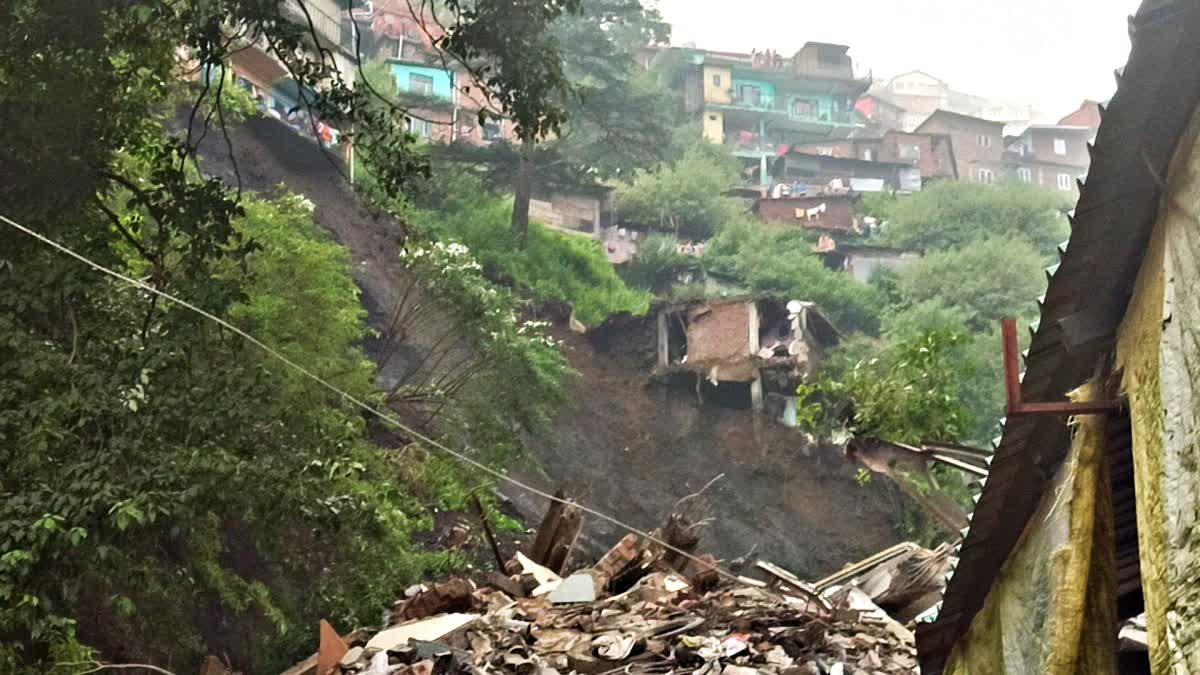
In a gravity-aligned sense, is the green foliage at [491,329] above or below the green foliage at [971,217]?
below

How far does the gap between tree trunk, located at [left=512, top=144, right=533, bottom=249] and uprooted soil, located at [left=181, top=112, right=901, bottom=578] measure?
9.64 ft

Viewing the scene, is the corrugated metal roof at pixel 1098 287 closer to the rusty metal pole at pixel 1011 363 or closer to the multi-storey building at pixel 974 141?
the rusty metal pole at pixel 1011 363

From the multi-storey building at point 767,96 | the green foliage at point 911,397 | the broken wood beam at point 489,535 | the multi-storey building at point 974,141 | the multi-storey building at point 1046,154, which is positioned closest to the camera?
the broken wood beam at point 489,535

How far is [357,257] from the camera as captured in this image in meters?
26.4

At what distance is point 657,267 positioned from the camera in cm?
3484

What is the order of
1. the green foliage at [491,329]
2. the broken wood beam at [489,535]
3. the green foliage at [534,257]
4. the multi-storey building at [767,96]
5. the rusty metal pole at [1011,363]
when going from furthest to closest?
the multi-storey building at [767,96] → the green foliage at [534,257] → the green foliage at [491,329] → the broken wood beam at [489,535] → the rusty metal pole at [1011,363]

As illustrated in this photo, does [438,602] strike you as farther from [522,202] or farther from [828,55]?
[828,55]

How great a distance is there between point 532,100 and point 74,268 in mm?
3020

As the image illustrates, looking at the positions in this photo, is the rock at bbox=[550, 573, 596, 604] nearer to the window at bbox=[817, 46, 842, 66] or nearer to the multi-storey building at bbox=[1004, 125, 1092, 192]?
the window at bbox=[817, 46, 842, 66]

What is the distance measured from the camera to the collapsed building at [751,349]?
96.0 ft

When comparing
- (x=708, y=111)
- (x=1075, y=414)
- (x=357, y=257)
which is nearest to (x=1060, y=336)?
(x=1075, y=414)

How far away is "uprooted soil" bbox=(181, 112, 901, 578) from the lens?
26609mm

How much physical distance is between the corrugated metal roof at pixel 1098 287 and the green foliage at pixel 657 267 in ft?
100

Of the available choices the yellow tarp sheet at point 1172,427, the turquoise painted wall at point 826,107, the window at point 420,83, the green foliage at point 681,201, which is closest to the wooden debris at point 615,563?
the yellow tarp sheet at point 1172,427
